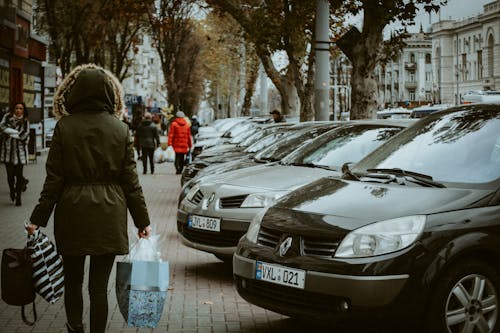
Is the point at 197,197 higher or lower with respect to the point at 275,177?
lower

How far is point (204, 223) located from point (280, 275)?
10.6 feet

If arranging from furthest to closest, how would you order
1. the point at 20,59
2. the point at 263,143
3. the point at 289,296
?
the point at 20,59, the point at 263,143, the point at 289,296

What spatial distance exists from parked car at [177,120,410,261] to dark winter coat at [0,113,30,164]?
7.44m

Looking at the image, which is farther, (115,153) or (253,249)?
(253,249)

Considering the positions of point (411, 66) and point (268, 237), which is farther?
point (411, 66)

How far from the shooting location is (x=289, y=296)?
19.6ft

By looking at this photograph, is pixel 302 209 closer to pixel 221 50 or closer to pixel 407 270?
pixel 407 270

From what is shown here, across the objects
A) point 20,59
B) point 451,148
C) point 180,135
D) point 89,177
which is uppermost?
point 20,59

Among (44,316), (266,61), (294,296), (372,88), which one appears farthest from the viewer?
(266,61)

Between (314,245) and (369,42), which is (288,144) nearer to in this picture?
(314,245)

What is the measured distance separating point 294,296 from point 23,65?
29491mm

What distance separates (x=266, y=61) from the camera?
32.2 metres

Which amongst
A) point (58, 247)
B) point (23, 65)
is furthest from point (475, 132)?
point (23, 65)

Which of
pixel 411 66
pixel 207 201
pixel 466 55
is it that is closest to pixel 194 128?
pixel 207 201
